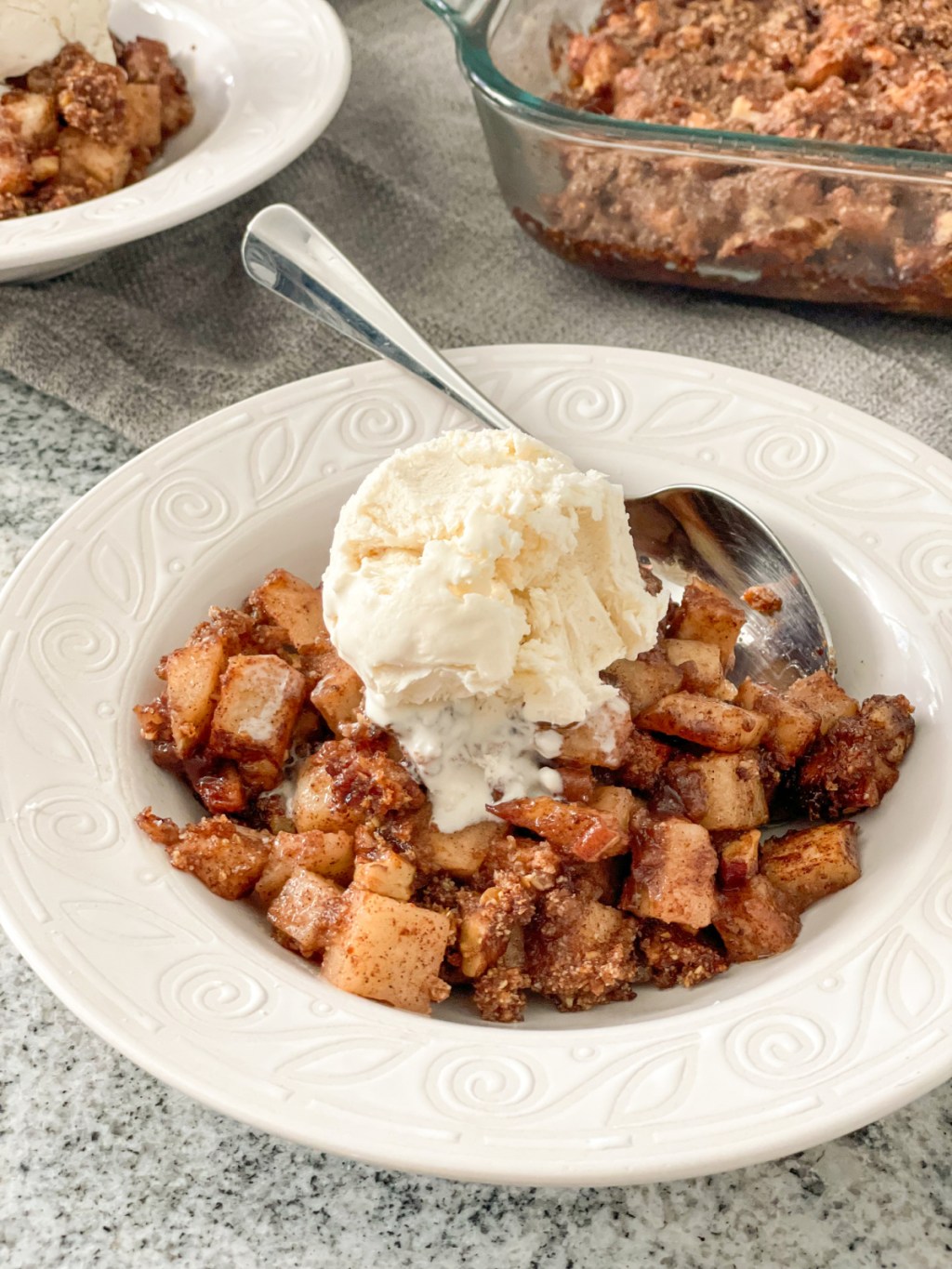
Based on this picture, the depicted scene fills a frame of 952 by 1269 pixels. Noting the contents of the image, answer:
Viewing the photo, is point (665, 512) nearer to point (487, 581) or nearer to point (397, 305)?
point (487, 581)

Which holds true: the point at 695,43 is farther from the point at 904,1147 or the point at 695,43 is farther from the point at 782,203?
the point at 904,1147

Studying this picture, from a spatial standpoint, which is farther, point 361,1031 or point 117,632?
point 117,632

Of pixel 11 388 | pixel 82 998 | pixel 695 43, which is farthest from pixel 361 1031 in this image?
pixel 695 43

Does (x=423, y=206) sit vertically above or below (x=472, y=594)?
below

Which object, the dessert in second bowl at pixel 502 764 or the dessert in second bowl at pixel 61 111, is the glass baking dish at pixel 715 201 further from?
the dessert in second bowl at pixel 502 764

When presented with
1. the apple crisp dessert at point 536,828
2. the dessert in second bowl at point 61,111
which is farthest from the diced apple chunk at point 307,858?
the dessert in second bowl at point 61,111

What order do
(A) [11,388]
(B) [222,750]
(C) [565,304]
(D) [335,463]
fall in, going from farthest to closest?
(C) [565,304] → (A) [11,388] → (D) [335,463] → (B) [222,750]
